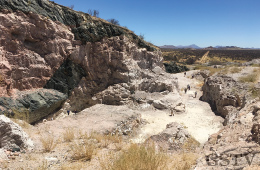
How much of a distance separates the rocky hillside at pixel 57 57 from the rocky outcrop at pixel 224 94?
679cm

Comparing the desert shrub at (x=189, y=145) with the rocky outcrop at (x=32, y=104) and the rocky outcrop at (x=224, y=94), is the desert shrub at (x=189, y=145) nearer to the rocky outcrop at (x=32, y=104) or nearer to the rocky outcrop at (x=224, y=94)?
the rocky outcrop at (x=224, y=94)

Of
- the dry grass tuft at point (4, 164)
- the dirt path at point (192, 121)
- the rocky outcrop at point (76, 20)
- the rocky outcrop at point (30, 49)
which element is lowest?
the dirt path at point (192, 121)

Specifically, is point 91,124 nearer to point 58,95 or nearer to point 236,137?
point 58,95

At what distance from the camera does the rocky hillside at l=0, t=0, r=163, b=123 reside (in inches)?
468

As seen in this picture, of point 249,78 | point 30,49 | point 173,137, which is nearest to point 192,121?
point 173,137

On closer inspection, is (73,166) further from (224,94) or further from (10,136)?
(224,94)

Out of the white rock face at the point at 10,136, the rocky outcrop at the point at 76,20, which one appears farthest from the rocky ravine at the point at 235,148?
the rocky outcrop at the point at 76,20

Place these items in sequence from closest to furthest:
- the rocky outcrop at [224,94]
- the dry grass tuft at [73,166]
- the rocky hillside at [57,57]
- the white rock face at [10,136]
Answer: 1. the dry grass tuft at [73,166]
2. the white rock face at [10,136]
3. the rocky hillside at [57,57]
4. the rocky outcrop at [224,94]

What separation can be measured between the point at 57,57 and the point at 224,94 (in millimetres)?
15308

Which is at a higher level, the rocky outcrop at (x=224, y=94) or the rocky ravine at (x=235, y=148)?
the rocky ravine at (x=235, y=148)

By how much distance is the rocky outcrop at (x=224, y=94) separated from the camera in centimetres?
1350

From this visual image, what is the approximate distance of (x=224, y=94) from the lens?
14.8 metres

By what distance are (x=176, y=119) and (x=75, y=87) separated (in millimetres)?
9537

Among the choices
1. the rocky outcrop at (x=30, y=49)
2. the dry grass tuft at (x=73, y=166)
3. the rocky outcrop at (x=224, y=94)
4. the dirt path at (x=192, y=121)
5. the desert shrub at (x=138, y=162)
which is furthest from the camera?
the rocky outcrop at (x=224, y=94)
